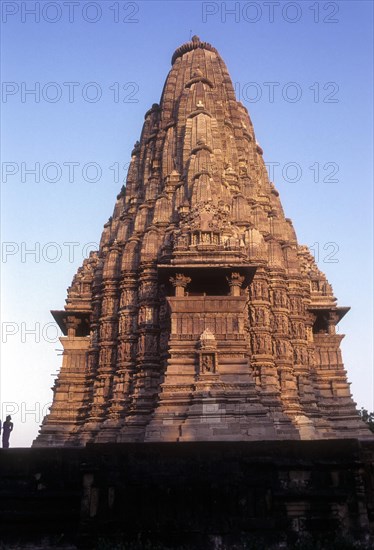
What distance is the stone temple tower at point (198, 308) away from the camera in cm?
1859

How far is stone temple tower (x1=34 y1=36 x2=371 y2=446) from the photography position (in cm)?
1859

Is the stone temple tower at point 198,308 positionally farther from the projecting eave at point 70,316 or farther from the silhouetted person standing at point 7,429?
the silhouetted person standing at point 7,429

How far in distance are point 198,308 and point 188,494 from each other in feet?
35.9

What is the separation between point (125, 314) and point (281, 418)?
8029 mm

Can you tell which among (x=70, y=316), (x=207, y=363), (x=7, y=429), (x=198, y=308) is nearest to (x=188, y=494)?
(x=207, y=363)

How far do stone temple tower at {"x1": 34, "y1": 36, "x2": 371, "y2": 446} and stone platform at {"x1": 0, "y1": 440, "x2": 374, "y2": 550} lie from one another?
24.7 feet

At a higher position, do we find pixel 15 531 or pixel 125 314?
pixel 125 314

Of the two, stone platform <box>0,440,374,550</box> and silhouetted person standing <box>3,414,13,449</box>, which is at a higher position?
silhouetted person standing <box>3,414,13,449</box>

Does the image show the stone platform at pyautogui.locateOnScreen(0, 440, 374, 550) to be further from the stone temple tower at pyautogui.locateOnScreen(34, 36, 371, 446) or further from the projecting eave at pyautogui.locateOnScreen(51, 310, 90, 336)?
the projecting eave at pyautogui.locateOnScreen(51, 310, 90, 336)

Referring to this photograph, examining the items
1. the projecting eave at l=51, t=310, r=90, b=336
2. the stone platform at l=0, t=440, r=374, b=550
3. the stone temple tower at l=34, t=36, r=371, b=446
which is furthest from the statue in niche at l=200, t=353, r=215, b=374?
the projecting eave at l=51, t=310, r=90, b=336

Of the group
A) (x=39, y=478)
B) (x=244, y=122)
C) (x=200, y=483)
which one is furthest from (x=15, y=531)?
(x=244, y=122)

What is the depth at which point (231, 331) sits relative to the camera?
768 inches

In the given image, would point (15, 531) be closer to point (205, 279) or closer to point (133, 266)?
point (205, 279)

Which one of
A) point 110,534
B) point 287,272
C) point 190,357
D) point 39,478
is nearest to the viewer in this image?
point 110,534
